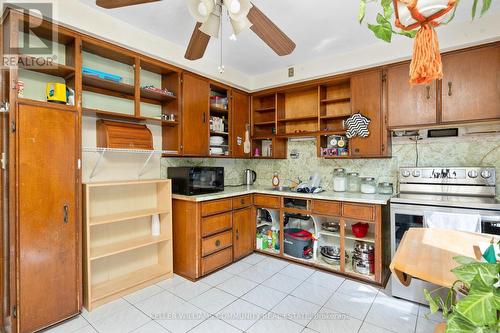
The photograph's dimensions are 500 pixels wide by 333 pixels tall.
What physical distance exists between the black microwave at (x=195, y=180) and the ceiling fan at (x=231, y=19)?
1379 millimetres

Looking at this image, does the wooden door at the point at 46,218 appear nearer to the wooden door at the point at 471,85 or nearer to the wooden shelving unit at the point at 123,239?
the wooden shelving unit at the point at 123,239

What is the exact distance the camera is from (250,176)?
4145 mm

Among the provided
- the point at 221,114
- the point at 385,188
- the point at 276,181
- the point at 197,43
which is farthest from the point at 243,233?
the point at 197,43

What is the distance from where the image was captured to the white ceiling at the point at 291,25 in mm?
2125

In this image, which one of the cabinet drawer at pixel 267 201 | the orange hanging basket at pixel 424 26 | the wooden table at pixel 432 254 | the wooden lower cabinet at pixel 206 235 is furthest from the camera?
the cabinet drawer at pixel 267 201

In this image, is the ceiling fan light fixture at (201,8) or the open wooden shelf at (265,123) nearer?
the ceiling fan light fixture at (201,8)

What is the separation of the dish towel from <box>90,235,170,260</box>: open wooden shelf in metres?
2.61

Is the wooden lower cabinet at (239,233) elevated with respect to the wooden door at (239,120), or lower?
lower

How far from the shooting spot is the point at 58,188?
202 cm

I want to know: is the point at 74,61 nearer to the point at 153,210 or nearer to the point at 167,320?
the point at 153,210

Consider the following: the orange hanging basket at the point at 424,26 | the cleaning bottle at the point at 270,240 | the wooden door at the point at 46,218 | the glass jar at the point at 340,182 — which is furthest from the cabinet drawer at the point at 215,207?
the orange hanging basket at the point at 424,26

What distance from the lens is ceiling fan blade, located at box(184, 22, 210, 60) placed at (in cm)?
185

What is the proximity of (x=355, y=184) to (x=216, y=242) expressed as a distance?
190cm

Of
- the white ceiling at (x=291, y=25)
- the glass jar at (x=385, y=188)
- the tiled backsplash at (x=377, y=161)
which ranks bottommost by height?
the glass jar at (x=385, y=188)
